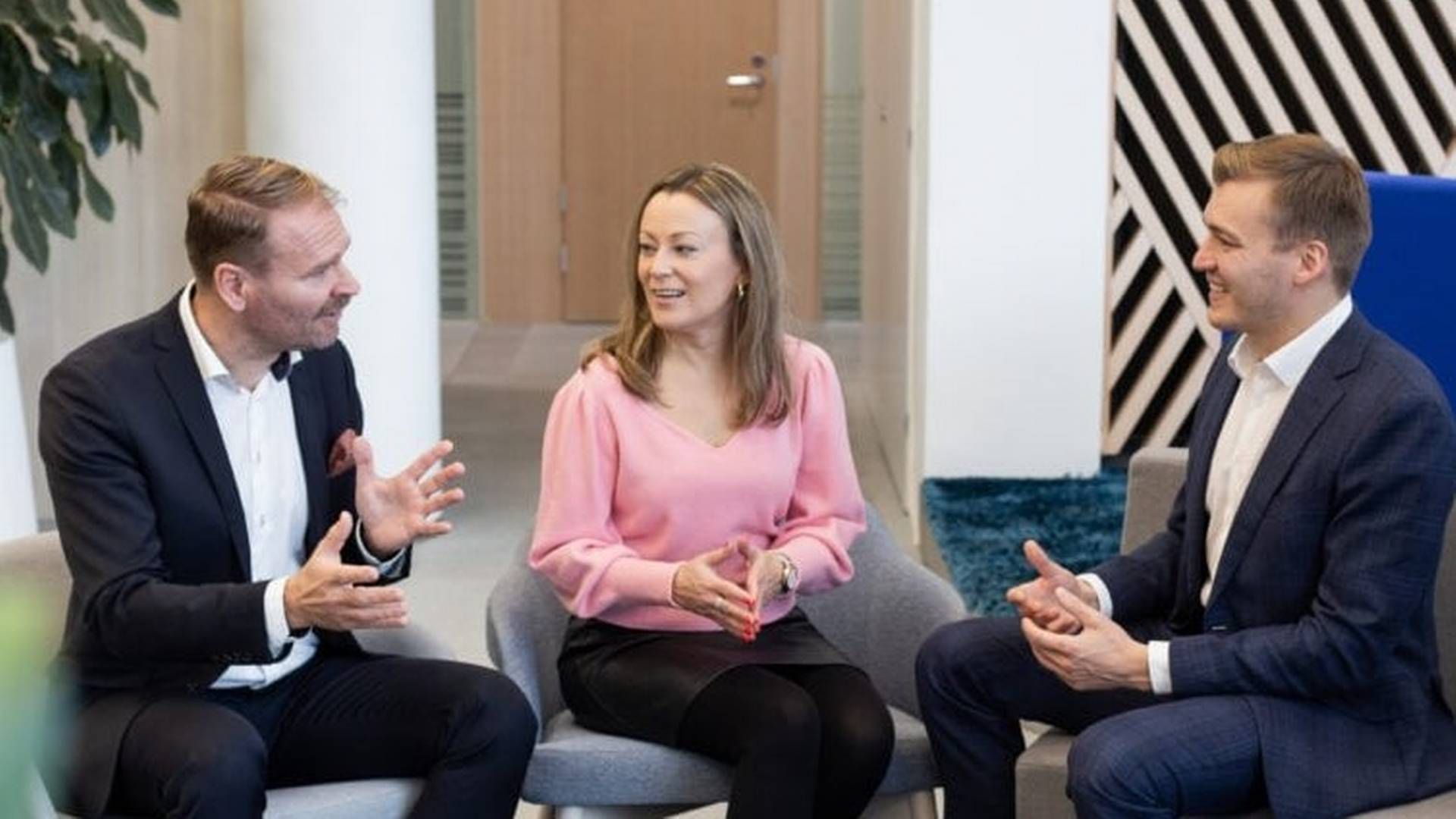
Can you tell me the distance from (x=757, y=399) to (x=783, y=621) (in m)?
0.35

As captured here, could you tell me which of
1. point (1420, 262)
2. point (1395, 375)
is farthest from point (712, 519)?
point (1420, 262)

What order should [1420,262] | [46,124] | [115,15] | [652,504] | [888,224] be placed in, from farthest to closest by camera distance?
[888,224] → [115,15] → [46,124] → [1420,262] → [652,504]

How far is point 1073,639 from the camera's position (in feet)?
9.27

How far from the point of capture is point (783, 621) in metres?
3.31

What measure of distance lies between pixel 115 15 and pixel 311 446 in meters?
3.10

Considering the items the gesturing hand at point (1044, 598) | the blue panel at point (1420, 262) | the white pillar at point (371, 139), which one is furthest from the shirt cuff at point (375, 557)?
the white pillar at point (371, 139)

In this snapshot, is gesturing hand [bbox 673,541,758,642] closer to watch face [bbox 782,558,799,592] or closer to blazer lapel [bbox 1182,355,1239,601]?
watch face [bbox 782,558,799,592]

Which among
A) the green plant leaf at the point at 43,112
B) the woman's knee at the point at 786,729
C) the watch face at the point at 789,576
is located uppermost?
the green plant leaf at the point at 43,112

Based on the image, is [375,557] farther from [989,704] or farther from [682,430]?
[989,704]

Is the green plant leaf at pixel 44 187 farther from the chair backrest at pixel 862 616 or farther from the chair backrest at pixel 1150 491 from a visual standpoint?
the chair backrest at pixel 1150 491

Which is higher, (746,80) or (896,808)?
(746,80)

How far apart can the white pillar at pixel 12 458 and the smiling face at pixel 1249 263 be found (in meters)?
3.32

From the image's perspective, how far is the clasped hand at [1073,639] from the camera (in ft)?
9.23

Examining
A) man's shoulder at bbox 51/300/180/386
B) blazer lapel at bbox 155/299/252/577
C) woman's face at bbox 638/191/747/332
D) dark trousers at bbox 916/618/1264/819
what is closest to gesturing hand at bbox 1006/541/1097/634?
dark trousers at bbox 916/618/1264/819
